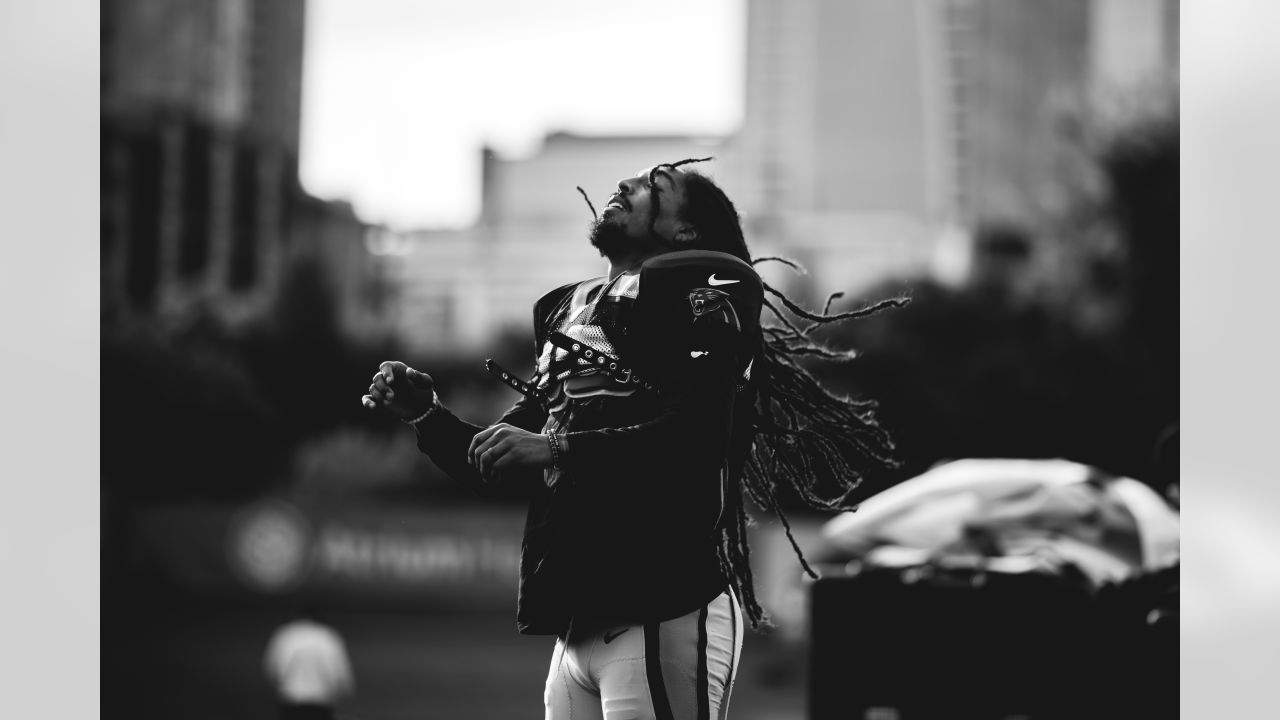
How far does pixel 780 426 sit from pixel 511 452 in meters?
0.76

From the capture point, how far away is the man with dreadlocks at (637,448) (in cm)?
241

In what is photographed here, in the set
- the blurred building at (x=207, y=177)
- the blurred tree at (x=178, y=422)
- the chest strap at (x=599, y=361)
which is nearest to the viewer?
the chest strap at (x=599, y=361)

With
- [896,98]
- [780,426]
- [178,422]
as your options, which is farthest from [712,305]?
[896,98]

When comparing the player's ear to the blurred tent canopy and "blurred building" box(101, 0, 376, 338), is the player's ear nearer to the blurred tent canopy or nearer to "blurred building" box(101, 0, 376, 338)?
the blurred tent canopy

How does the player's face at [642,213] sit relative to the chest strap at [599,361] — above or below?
above

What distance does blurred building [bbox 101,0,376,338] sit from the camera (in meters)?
55.5

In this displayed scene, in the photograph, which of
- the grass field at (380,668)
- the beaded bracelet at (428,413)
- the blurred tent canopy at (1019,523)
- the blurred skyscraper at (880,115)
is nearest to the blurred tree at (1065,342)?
the grass field at (380,668)

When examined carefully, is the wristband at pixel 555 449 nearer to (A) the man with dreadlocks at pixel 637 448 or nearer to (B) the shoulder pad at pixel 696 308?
(A) the man with dreadlocks at pixel 637 448

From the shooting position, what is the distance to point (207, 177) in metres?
65.8

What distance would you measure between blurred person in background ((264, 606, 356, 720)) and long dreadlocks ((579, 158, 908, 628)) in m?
6.99

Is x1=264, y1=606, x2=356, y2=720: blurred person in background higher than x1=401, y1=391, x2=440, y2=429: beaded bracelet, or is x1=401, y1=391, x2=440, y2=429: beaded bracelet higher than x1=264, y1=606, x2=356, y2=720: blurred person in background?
x1=401, y1=391, x2=440, y2=429: beaded bracelet

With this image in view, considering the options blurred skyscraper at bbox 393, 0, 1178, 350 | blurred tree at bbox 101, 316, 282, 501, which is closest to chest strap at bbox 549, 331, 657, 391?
blurred tree at bbox 101, 316, 282, 501
